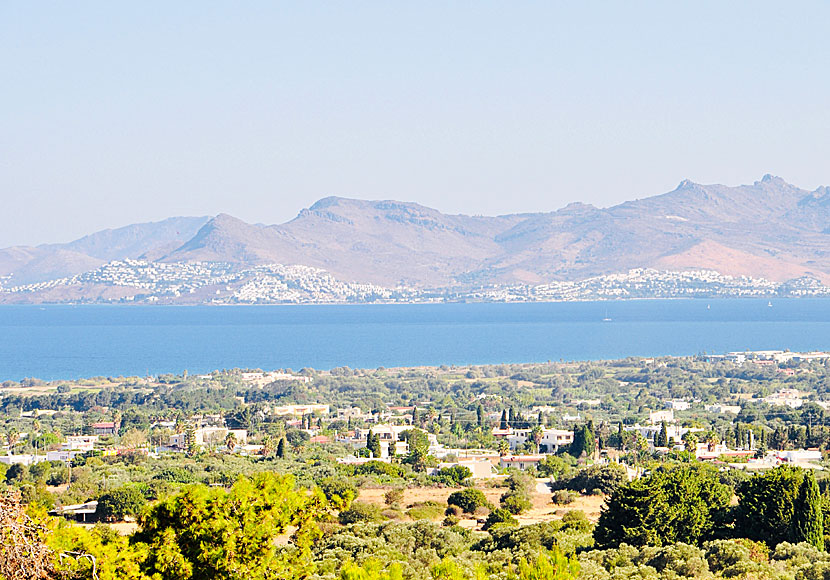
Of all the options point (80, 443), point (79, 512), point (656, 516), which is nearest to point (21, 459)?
point (80, 443)

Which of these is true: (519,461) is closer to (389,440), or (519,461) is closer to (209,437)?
(389,440)

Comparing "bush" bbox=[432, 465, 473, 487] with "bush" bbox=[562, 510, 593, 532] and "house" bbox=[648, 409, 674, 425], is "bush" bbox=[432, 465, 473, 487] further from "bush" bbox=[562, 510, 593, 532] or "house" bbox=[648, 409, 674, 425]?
"house" bbox=[648, 409, 674, 425]

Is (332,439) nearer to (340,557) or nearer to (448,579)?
(340,557)

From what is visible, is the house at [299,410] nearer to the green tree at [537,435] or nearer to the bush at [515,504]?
the green tree at [537,435]

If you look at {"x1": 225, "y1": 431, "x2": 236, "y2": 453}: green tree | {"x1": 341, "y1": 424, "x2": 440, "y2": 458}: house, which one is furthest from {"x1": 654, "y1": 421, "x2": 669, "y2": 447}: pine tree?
{"x1": 225, "y1": 431, "x2": 236, "y2": 453}: green tree

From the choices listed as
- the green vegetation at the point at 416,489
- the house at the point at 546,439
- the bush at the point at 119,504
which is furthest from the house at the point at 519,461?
the bush at the point at 119,504

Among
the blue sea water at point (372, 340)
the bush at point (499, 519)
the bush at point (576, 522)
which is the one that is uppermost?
the bush at point (576, 522)
